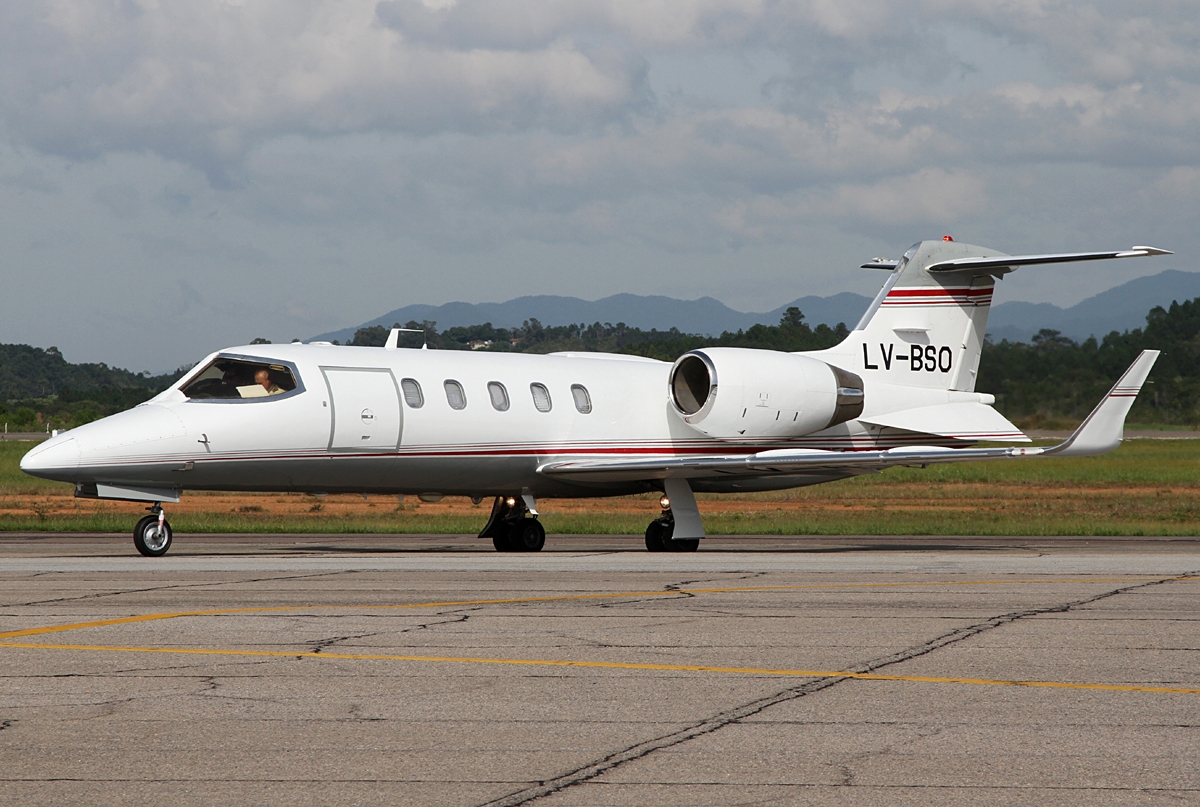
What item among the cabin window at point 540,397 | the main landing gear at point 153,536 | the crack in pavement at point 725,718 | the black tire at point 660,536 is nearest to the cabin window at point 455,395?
the cabin window at point 540,397

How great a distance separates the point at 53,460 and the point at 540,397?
7.69 metres

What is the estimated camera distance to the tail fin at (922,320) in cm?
2486

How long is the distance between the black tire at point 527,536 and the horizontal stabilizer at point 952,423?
242 inches

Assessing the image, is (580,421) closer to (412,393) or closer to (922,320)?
(412,393)

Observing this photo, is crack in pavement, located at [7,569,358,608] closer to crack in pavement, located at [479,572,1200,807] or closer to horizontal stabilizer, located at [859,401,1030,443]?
crack in pavement, located at [479,572,1200,807]

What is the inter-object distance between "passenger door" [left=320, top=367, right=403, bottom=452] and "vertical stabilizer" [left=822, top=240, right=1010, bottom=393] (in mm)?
8660

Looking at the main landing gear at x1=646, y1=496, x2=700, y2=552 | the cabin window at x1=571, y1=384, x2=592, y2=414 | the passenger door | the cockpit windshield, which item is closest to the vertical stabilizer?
the main landing gear at x1=646, y1=496, x2=700, y2=552

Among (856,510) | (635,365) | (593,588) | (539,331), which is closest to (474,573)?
(593,588)

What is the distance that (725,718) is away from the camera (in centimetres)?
796

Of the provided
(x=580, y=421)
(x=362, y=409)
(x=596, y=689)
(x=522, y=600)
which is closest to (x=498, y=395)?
(x=580, y=421)

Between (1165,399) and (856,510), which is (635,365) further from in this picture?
(1165,399)

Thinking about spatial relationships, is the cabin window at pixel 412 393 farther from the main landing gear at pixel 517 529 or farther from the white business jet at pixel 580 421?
the main landing gear at pixel 517 529

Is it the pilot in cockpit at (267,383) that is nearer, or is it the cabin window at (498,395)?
the pilot in cockpit at (267,383)

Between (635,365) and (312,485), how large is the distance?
656cm
